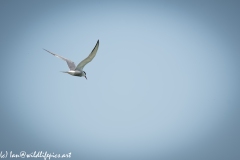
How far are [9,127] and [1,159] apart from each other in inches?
1559

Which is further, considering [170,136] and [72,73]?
[170,136]

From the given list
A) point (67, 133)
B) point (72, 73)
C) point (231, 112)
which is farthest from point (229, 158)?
point (231, 112)

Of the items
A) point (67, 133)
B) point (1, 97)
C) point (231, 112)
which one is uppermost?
point (1, 97)

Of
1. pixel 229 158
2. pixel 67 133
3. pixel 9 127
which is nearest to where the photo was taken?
pixel 229 158

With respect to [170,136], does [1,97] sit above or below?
above

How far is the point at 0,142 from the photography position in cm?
5669

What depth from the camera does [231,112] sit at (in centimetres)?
12800

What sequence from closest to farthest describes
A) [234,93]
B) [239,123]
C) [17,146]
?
1. [17,146]
2. [239,123]
3. [234,93]

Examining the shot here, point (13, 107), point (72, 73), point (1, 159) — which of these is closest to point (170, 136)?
point (13, 107)

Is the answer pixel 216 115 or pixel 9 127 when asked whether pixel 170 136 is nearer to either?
pixel 216 115

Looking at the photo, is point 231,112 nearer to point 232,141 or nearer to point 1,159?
point 232,141

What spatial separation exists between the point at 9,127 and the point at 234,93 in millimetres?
130549

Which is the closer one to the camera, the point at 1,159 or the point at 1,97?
the point at 1,159

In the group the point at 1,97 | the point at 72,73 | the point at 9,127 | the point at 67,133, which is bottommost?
the point at 72,73
